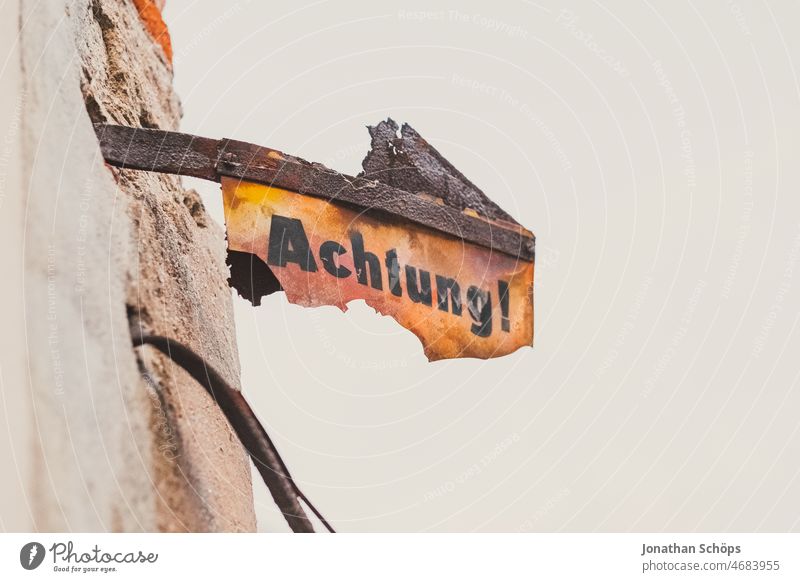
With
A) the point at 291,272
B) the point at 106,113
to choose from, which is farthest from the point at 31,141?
the point at 291,272

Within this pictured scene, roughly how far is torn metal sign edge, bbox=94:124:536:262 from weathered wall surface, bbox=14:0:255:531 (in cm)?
9

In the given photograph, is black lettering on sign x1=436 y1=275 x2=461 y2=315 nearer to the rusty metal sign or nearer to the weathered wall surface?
the rusty metal sign

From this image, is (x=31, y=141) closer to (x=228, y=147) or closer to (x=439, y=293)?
(x=228, y=147)

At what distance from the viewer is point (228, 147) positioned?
280 cm

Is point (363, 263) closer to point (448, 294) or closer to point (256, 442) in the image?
point (448, 294)

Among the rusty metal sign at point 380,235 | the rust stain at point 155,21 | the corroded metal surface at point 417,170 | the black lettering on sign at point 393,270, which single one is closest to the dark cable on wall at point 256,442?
the rusty metal sign at point 380,235

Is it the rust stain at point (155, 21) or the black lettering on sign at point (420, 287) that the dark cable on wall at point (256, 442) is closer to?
the black lettering on sign at point (420, 287)

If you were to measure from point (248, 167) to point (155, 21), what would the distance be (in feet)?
4.53

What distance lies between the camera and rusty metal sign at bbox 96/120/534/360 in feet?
9.15

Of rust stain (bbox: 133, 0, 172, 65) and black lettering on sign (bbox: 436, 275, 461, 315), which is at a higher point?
rust stain (bbox: 133, 0, 172, 65)

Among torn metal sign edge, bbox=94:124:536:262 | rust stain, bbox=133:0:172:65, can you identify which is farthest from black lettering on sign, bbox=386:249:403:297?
rust stain, bbox=133:0:172:65

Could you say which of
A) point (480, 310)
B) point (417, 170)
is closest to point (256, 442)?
point (480, 310)

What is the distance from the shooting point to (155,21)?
389 cm
